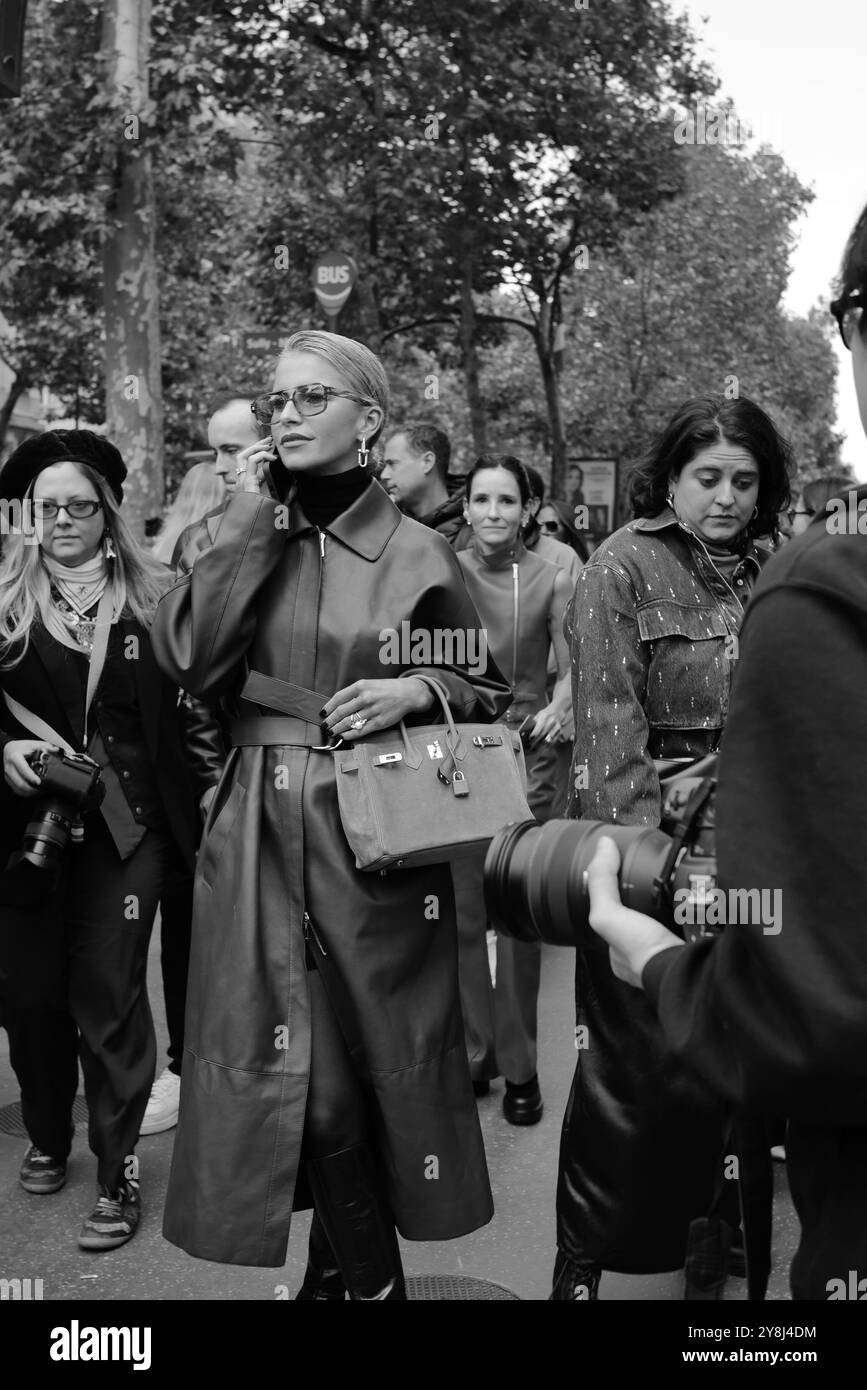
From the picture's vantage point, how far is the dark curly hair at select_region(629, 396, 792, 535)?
11.1 feet

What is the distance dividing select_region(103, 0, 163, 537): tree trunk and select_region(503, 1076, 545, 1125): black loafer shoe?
673 cm

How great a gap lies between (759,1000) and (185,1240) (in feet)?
6.56

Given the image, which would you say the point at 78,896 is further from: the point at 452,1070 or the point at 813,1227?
the point at 813,1227

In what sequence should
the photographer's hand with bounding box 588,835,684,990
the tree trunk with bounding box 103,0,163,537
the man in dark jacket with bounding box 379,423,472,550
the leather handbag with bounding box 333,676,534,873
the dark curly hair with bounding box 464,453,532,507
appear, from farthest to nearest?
the tree trunk with bounding box 103,0,163,537 < the man in dark jacket with bounding box 379,423,472,550 < the dark curly hair with bounding box 464,453,532,507 < the leather handbag with bounding box 333,676,534,873 < the photographer's hand with bounding box 588,835,684,990

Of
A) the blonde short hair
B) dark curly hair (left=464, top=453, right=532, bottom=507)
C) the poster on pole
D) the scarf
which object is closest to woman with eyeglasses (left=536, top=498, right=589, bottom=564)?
dark curly hair (left=464, top=453, right=532, bottom=507)

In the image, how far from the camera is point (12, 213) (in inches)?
436

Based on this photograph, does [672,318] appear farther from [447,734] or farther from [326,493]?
[447,734]

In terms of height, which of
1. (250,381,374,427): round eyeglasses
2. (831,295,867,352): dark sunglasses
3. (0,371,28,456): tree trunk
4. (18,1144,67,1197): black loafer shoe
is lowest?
(18,1144,67,1197): black loafer shoe

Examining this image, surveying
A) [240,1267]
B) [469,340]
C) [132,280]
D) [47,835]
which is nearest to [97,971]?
[47,835]

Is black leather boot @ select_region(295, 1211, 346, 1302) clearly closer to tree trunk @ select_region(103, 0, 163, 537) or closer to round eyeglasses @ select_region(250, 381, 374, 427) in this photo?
round eyeglasses @ select_region(250, 381, 374, 427)

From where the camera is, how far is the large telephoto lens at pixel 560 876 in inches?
64.2

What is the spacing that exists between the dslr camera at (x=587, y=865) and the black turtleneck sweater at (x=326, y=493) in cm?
156

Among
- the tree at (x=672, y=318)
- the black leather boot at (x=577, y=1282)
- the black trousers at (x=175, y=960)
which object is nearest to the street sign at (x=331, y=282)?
the black trousers at (x=175, y=960)

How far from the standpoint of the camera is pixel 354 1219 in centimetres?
306
